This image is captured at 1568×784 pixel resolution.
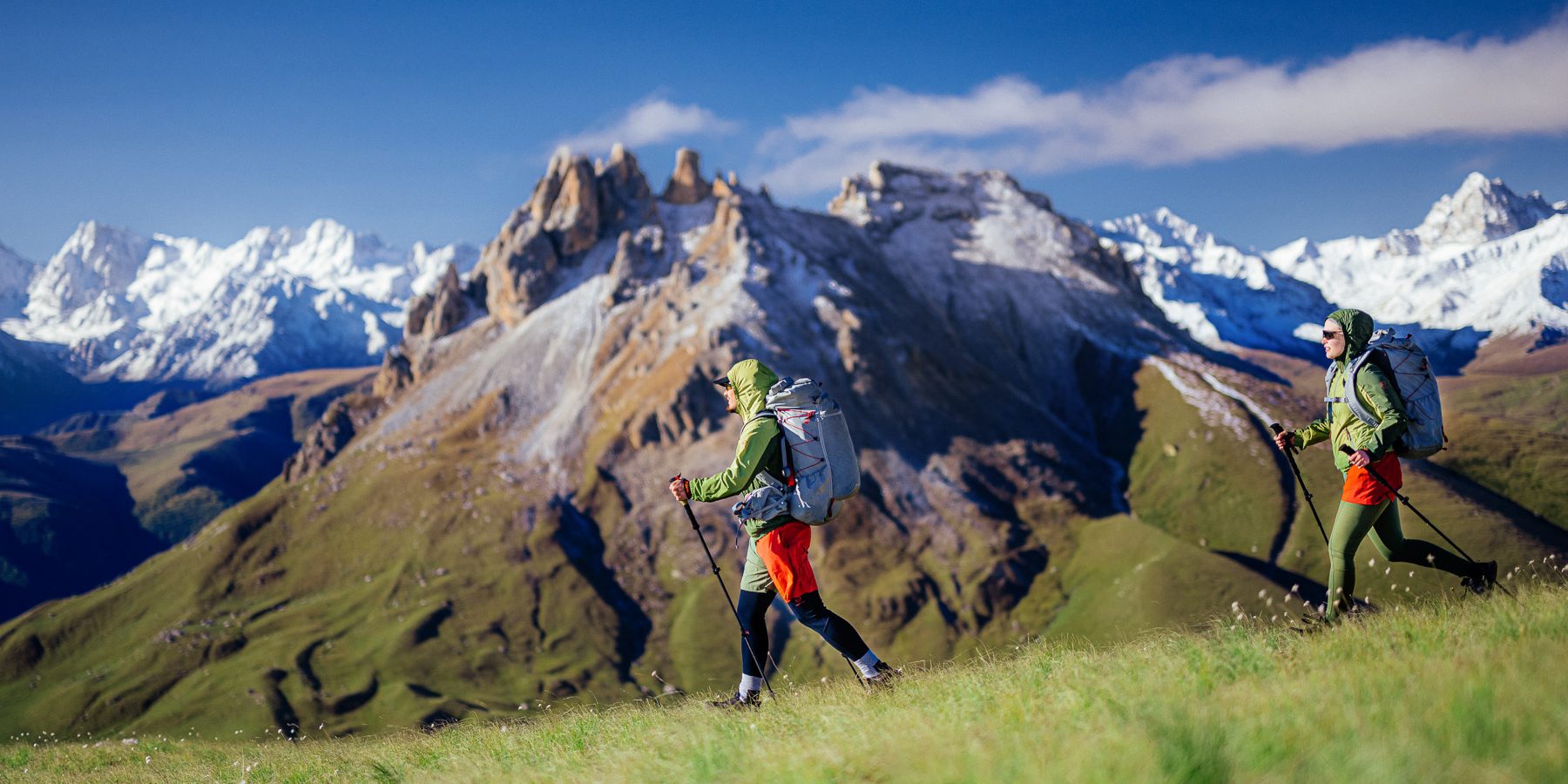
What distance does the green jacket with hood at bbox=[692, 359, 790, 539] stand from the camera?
1361cm

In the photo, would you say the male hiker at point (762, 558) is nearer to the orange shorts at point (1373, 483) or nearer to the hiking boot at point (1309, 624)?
the hiking boot at point (1309, 624)

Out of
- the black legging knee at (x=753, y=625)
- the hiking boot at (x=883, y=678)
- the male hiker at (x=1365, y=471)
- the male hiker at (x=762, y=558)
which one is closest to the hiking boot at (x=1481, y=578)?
the male hiker at (x=1365, y=471)

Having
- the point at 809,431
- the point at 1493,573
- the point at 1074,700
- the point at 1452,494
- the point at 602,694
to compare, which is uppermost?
the point at 809,431

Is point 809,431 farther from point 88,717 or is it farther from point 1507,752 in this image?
point 88,717

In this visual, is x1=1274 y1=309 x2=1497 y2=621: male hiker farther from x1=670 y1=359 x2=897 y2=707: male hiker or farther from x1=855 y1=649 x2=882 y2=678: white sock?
x1=670 y1=359 x2=897 y2=707: male hiker

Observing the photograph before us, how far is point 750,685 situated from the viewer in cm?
1395

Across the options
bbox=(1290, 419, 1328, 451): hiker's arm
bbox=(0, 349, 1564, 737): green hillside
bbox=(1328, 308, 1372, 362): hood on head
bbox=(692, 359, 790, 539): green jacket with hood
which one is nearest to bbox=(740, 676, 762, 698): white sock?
bbox=(692, 359, 790, 539): green jacket with hood

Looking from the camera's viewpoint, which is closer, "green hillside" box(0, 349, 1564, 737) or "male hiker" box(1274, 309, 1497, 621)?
"male hiker" box(1274, 309, 1497, 621)

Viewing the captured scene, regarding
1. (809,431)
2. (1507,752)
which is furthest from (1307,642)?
(809,431)

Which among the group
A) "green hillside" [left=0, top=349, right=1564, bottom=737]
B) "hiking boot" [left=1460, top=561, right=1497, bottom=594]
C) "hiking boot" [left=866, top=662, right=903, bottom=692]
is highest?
"hiking boot" [left=1460, top=561, right=1497, bottom=594]

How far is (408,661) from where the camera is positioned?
170m

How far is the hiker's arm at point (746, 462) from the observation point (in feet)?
44.5

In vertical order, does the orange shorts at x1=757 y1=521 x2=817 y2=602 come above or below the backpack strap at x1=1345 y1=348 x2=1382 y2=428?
below

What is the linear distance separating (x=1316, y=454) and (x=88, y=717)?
221466mm
